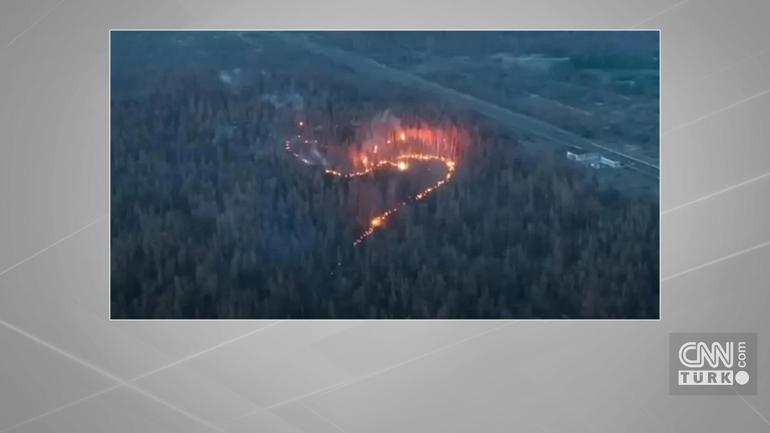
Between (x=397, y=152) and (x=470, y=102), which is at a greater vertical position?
(x=470, y=102)

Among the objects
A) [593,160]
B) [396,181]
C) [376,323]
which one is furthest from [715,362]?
[396,181]

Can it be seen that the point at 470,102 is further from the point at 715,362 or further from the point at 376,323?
the point at 715,362

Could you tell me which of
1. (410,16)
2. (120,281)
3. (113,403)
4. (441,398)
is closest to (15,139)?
(120,281)

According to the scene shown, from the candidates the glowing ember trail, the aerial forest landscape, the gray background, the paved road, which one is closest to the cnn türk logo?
the gray background

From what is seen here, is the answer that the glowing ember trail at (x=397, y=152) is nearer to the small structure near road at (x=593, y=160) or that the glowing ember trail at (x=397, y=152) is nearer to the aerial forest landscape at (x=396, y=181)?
the aerial forest landscape at (x=396, y=181)

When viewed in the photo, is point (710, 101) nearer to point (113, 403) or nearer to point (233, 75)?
point (233, 75)
